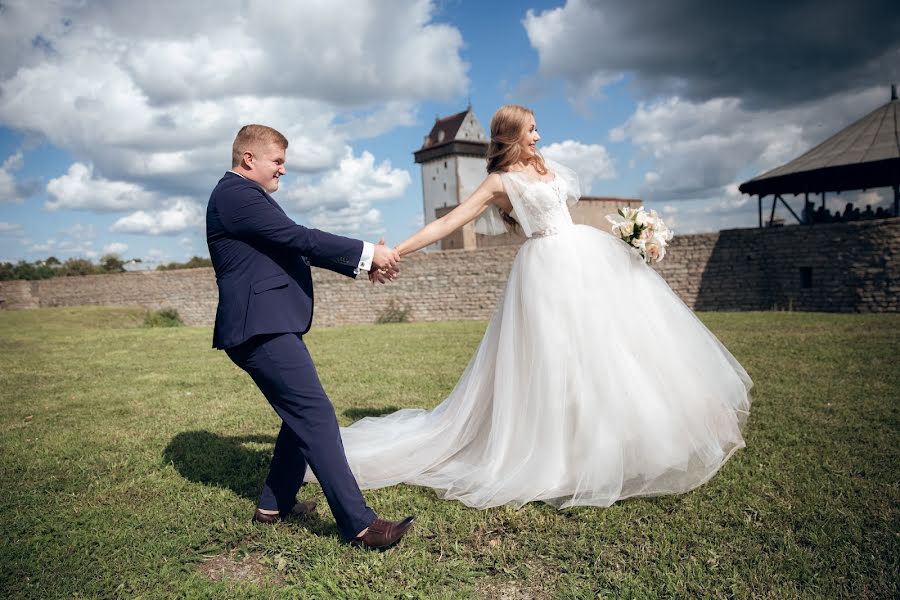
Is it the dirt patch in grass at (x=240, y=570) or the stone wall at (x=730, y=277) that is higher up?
the stone wall at (x=730, y=277)

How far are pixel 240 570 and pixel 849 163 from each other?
2000 cm

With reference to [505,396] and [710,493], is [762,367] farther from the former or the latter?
[505,396]

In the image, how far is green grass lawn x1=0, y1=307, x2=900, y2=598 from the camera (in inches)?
97.0

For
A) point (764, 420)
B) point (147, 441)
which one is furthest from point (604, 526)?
point (147, 441)

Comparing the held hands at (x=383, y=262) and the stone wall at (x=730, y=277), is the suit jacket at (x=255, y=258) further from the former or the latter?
the stone wall at (x=730, y=277)

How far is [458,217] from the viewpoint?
12.0 ft

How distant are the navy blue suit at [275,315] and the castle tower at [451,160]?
53.0 meters

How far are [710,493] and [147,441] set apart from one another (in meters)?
4.43

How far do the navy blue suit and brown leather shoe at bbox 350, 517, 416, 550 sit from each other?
0.04m

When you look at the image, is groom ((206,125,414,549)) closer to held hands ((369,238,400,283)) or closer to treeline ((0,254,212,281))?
held hands ((369,238,400,283))

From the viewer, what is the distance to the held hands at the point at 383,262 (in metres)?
3.18

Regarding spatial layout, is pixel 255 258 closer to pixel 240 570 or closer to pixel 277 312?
pixel 277 312

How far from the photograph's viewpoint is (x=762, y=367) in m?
6.96

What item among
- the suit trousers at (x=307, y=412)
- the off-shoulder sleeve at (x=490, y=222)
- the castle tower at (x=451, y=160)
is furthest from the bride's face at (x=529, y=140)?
the castle tower at (x=451, y=160)
